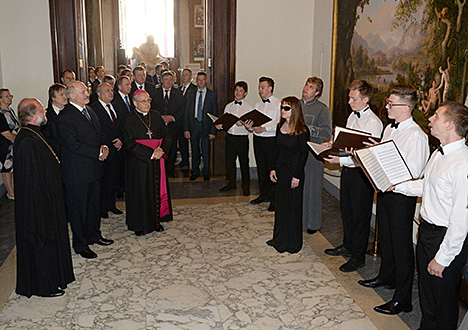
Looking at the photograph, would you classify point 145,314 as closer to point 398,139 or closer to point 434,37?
point 398,139

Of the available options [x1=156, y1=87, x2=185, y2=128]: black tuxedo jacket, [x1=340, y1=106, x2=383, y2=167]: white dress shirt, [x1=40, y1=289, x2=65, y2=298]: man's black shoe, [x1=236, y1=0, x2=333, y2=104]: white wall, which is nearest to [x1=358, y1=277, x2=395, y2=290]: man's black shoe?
[x1=340, y1=106, x2=383, y2=167]: white dress shirt

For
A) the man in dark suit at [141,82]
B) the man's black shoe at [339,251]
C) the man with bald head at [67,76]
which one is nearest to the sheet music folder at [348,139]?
the man's black shoe at [339,251]

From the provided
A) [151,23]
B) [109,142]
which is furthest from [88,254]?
[151,23]

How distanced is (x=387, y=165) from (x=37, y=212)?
322 centimetres

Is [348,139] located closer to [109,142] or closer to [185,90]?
[109,142]

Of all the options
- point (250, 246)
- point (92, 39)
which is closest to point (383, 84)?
point (250, 246)

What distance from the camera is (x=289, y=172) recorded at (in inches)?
226

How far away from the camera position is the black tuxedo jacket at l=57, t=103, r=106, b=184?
537cm

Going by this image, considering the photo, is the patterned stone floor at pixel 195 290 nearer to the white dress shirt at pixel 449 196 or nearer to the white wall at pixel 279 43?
the white dress shirt at pixel 449 196

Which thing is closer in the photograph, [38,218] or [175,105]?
[38,218]

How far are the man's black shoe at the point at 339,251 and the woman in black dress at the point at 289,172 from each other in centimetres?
37

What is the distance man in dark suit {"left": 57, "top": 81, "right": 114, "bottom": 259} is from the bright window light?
43.3 feet

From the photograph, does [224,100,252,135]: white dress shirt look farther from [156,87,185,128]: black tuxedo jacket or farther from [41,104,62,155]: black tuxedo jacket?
[41,104,62,155]: black tuxedo jacket

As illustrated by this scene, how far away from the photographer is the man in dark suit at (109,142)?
22.1 ft
